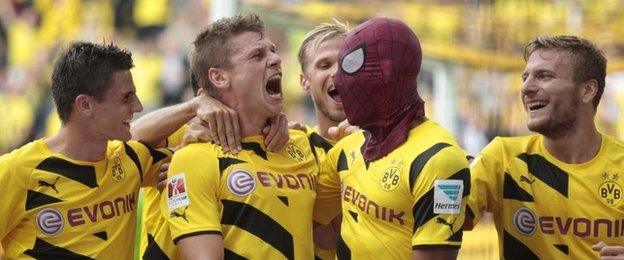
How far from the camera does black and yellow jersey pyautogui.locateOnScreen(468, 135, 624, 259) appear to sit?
604 centimetres

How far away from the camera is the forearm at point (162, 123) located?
243 inches

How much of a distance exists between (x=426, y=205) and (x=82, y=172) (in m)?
1.78

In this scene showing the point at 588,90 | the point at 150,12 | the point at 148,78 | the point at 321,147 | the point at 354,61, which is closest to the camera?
the point at 354,61

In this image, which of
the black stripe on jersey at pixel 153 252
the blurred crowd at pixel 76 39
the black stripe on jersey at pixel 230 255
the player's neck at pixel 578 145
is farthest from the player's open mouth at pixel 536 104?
the blurred crowd at pixel 76 39

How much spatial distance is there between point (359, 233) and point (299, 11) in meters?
8.83

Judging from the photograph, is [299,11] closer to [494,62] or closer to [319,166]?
[494,62]

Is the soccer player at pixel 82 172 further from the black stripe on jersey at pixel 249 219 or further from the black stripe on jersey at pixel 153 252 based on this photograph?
the black stripe on jersey at pixel 249 219

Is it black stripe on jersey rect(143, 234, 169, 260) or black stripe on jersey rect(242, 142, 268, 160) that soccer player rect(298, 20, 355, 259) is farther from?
black stripe on jersey rect(143, 234, 169, 260)

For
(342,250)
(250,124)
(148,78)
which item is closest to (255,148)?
(250,124)

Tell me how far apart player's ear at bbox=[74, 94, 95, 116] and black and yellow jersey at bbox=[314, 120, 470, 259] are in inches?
50.5

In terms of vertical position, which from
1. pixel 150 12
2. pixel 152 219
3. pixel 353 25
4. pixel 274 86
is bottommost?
pixel 150 12

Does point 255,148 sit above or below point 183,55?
above

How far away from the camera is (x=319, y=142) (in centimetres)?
640

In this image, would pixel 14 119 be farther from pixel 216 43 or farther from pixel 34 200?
pixel 216 43
